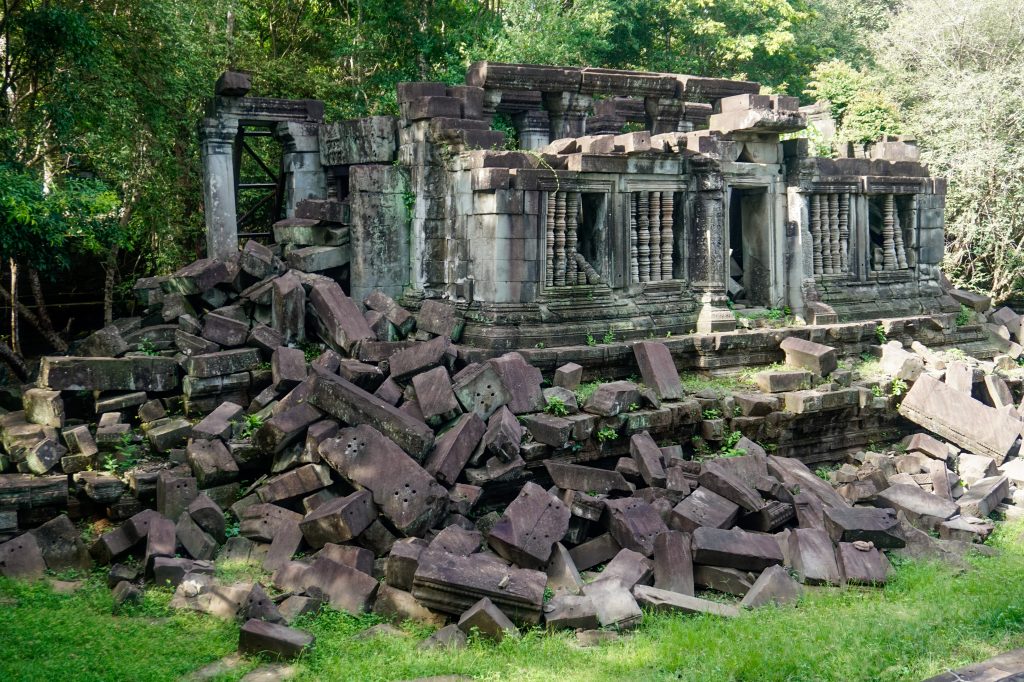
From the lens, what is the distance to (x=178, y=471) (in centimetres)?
843

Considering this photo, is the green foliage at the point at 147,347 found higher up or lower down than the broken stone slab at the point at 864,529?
higher up

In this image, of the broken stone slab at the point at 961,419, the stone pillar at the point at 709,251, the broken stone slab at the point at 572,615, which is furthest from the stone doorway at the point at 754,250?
the broken stone slab at the point at 572,615

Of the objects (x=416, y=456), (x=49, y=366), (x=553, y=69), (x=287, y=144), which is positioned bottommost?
(x=416, y=456)

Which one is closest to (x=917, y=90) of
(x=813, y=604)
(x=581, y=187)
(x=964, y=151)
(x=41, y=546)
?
(x=964, y=151)

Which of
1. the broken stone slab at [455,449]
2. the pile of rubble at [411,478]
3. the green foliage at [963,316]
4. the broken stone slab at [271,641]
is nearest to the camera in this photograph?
the broken stone slab at [271,641]

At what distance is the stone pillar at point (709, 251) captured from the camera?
11570mm

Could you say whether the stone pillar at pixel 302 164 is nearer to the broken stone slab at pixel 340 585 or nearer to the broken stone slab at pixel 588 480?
the broken stone slab at pixel 588 480

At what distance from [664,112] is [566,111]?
2.00m

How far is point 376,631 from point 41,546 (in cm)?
303

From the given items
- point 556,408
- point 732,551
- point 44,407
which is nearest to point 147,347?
point 44,407

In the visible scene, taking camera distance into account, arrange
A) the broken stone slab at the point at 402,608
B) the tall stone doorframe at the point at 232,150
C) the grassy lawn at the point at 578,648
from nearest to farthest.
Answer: the grassy lawn at the point at 578,648, the broken stone slab at the point at 402,608, the tall stone doorframe at the point at 232,150

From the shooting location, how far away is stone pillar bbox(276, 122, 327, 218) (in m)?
13.3

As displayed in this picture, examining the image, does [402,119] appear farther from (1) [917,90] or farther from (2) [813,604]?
(1) [917,90]

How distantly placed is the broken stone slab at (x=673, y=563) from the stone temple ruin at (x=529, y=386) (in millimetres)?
32
